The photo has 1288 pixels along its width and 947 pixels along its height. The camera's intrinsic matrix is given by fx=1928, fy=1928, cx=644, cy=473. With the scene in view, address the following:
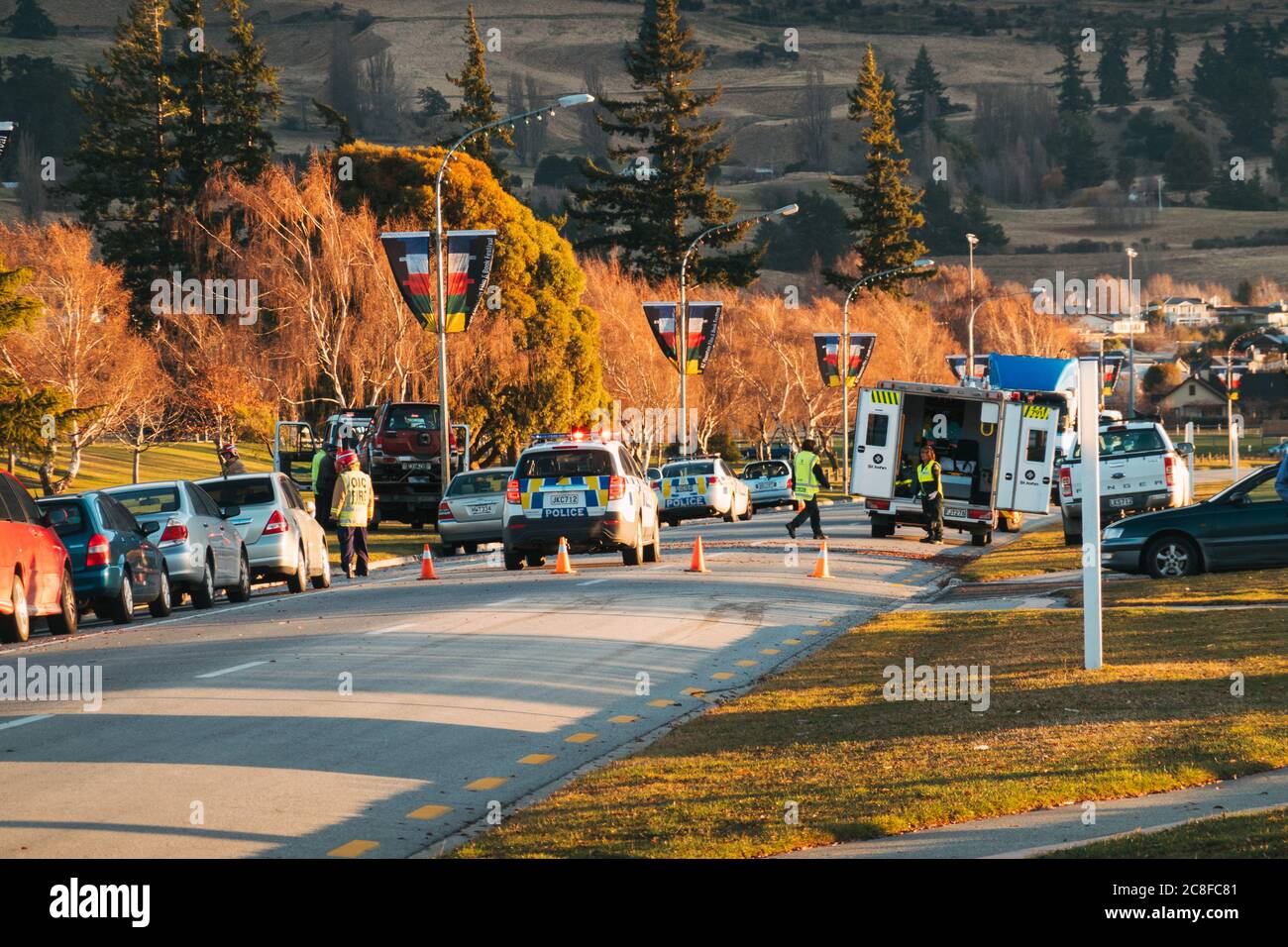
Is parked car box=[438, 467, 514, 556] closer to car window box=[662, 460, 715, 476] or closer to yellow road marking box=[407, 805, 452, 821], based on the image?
car window box=[662, 460, 715, 476]

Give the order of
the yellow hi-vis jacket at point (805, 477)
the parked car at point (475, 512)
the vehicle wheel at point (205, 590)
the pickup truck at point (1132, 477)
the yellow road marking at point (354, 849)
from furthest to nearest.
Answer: the parked car at point (475, 512) → the yellow hi-vis jacket at point (805, 477) → the pickup truck at point (1132, 477) → the vehicle wheel at point (205, 590) → the yellow road marking at point (354, 849)

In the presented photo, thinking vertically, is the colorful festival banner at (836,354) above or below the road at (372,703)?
above

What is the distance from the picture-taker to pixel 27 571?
1972 cm

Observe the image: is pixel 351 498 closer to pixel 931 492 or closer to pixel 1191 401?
pixel 931 492

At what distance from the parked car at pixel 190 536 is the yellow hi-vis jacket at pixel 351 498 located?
3.84 meters

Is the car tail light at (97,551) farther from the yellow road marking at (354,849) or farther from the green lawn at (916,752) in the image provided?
the yellow road marking at (354,849)

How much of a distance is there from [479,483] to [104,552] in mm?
15992

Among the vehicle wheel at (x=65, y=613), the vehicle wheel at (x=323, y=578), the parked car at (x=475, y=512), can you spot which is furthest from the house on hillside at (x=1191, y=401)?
the vehicle wheel at (x=65, y=613)

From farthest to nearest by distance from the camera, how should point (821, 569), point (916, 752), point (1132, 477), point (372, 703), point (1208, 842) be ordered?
point (1132, 477) < point (821, 569) < point (372, 703) < point (916, 752) < point (1208, 842)

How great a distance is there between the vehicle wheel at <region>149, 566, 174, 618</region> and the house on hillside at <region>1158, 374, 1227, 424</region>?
154104 mm

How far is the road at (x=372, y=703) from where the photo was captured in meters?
10.1

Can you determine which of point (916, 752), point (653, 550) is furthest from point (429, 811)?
point (653, 550)

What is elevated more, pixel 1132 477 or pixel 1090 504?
pixel 1090 504

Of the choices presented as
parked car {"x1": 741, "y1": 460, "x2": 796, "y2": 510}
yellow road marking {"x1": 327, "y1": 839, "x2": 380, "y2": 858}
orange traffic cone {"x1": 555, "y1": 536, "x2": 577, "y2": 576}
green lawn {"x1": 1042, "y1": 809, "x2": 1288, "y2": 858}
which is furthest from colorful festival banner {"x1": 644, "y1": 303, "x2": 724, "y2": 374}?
green lawn {"x1": 1042, "y1": 809, "x2": 1288, "y2": 858}
